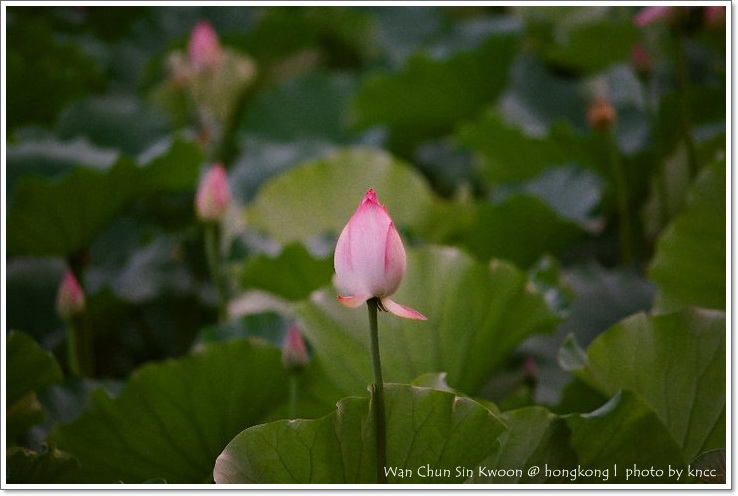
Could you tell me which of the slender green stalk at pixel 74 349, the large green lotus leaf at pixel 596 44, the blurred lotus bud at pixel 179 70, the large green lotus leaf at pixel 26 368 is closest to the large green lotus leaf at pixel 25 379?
the large green lotus leaf at pixel 26 368

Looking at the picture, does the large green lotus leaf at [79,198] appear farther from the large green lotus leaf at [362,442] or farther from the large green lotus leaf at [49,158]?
the large green lotus leaf at [362,442]

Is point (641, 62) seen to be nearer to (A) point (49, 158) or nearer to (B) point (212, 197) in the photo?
(B) point (212, 197)

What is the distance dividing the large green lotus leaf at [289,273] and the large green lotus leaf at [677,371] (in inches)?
9.2

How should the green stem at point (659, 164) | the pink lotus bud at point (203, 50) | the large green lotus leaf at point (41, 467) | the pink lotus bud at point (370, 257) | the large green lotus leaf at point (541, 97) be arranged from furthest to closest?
the large green lotus leaf at point (541, 97) → the pink lotus bud at point (203, 50) → the green stem at point (659, 164) → the large green lotus leaf at point (41, 467) → the pink lotus bud at point (370, 257)

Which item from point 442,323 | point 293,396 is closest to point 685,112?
point 442,323

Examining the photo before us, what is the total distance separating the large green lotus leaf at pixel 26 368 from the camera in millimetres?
606

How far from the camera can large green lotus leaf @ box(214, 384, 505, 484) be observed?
47cm

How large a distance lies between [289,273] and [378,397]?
29 centimetres

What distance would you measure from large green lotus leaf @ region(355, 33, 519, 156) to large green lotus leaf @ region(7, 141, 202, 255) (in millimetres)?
273

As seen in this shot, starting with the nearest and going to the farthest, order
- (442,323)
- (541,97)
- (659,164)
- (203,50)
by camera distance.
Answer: (442,323), (659,164), (203,50), (541,97)

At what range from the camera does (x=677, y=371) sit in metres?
0.57

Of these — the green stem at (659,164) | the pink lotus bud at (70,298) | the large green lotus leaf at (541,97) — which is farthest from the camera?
the large green lotus leaf at (541,97)
